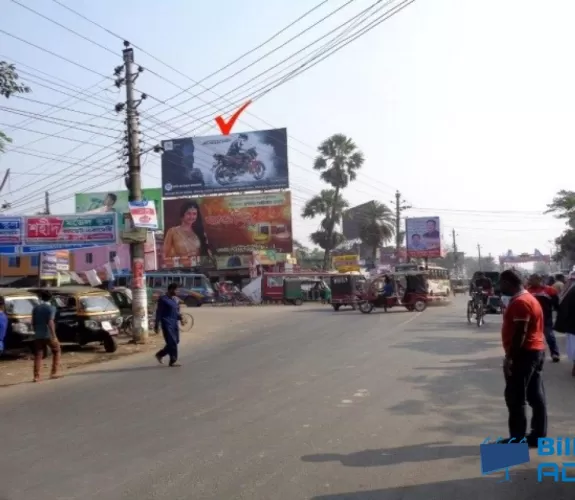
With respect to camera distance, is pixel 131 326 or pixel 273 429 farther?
pixel 131 326

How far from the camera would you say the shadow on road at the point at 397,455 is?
18.0 ft

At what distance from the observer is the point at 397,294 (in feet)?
94.4

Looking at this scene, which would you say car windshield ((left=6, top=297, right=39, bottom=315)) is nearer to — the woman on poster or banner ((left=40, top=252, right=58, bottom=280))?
banner ((left=40, top=252, right=58, bottom=280))

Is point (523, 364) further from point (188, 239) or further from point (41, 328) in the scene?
point (188, 239)

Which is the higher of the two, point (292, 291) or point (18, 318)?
point (18, 318)

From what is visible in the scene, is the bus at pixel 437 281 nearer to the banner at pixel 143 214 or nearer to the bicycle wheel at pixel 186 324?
the bicycle wheel at pixel 186 324

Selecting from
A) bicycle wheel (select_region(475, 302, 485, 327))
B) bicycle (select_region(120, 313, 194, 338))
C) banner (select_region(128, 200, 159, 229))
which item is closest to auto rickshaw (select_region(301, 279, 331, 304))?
bicycle (select_region(120, 313, 194, 338))

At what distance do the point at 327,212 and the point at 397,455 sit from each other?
49.0m

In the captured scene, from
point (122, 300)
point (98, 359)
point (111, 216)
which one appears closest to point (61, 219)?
point (111, 216)

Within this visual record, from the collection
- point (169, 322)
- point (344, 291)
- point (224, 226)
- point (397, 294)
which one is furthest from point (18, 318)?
point (224, 226)

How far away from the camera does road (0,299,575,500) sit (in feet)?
16.3

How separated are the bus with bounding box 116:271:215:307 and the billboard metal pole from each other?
22154 millimetres

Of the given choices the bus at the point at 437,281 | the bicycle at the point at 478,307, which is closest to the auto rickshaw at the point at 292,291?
the bus at the point at 437,281

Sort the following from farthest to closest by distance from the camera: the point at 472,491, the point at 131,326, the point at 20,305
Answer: the point at 131,326 → the point at 20,305 → the point at 472,491
